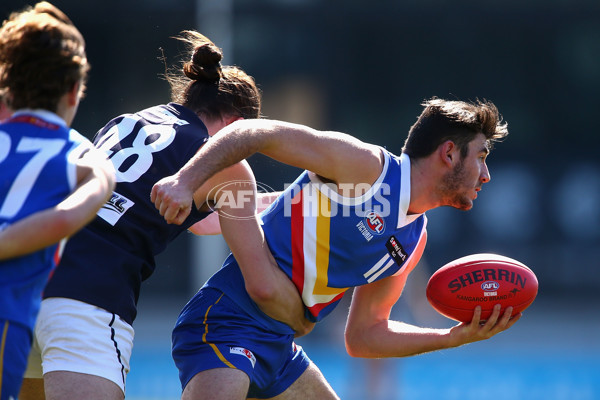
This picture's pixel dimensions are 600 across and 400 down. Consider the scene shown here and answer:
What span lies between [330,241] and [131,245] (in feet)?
2.81

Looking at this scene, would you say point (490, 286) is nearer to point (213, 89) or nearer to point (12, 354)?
point (213, 89)

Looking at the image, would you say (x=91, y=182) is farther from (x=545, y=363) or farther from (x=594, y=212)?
(x=594, y=212)

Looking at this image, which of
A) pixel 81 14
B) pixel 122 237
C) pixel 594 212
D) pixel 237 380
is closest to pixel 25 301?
pixel 122 237

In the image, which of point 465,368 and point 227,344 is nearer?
point 227,344

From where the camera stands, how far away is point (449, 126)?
3.73 metres

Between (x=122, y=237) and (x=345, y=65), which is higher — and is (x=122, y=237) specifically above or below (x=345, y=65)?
above

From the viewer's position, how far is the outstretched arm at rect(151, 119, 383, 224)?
291cm

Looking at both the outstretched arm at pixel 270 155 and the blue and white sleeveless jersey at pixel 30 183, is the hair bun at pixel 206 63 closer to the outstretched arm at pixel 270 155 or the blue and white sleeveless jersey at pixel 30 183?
the outstretched arm at pixel 270 155

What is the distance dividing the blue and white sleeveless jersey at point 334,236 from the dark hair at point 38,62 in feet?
4.33

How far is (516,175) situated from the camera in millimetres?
15445

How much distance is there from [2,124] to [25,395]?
56.3 inches

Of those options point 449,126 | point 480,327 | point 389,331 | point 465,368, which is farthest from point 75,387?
point 465,368

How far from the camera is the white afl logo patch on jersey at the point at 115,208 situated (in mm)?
3244

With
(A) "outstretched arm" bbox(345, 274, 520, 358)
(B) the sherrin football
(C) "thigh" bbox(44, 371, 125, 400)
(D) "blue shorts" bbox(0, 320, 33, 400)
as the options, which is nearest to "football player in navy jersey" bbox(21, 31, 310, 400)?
(C) "thigh" bbox(44, 371, 125, 400)
